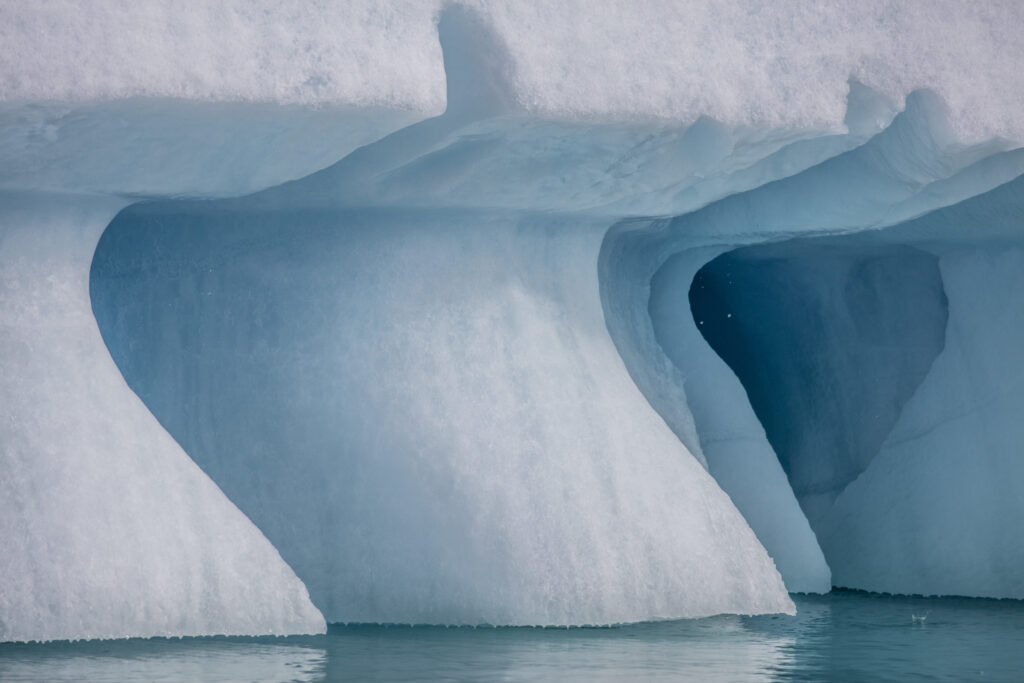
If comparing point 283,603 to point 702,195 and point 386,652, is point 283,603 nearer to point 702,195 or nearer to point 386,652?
point 386,652

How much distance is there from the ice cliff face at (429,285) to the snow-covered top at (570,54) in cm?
1

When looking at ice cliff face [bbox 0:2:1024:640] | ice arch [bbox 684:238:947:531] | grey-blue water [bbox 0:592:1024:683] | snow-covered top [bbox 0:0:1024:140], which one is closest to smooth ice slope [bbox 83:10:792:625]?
ice cliff face [bbox 0:2:1024:640]

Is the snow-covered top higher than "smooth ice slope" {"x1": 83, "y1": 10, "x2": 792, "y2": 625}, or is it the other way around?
the snow-covered top

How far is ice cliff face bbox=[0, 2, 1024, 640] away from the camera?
4605mm

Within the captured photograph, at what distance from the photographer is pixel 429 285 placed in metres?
5.75

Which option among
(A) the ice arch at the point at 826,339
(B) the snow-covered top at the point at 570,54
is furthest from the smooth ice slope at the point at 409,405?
(A) the ice arch at the point at 826,339

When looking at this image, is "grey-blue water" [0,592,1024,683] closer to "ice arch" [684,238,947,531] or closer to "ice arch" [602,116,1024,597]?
"ice arch" [602,116,1024,597]

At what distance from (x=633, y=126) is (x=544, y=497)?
4.24ft

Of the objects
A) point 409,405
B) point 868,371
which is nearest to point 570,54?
point 409,405

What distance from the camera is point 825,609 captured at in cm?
652

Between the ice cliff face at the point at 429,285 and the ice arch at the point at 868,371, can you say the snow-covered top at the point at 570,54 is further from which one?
the ice arch at the point at 868,371

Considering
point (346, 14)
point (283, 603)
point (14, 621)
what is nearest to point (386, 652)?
point (283, 603)

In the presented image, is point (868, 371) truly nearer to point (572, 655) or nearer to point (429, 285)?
point (429, 285)

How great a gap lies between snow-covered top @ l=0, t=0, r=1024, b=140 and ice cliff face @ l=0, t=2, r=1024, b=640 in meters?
0.01
